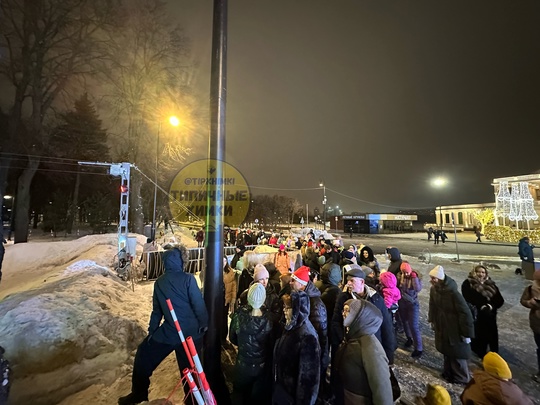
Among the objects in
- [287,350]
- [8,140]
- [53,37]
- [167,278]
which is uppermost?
[53,37]

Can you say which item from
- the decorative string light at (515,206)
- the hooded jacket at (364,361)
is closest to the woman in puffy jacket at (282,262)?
the hooded jacket at (364,361)

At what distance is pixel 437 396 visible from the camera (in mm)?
2082

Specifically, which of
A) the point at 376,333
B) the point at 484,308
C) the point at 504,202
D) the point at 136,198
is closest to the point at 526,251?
the point at 484,308

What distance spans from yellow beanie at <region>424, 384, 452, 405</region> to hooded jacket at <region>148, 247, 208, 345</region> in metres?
2.31

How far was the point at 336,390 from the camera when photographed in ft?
9.41

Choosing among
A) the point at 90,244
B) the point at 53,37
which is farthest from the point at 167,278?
the point at 53,37

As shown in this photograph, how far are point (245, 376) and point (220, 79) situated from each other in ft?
12.3

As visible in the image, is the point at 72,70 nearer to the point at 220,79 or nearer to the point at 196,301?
the point at 220,79

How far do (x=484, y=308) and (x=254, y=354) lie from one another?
4.57 meters

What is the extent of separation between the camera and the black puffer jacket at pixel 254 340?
2811 millimetres

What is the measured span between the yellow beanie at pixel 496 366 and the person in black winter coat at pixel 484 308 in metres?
3.35

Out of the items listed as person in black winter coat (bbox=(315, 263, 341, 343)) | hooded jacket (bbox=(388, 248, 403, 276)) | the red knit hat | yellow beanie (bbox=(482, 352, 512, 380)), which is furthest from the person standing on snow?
the red knit hat

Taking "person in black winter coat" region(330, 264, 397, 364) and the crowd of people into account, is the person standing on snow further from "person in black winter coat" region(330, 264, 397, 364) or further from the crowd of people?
"person in black winter coat" region(330, 264, 397, 364)

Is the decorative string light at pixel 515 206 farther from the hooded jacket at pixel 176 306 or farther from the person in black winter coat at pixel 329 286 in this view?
the hooded jacket at pixel 176 306
